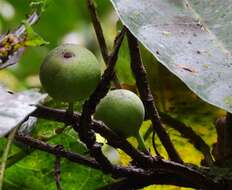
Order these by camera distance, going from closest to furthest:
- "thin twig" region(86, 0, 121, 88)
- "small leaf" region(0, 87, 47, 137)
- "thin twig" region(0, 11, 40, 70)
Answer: "small leaf" region(0, 87, 47, 137) → "thin twig" region(0, 11, 40, 70) → "thin twig" region(86, 0, 121, 88)

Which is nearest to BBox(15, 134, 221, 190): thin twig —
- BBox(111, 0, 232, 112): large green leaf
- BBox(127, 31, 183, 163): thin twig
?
BBox(127, 31, 183, 163): thin twig

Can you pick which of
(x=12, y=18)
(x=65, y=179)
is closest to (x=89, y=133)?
(x=65, y=179)

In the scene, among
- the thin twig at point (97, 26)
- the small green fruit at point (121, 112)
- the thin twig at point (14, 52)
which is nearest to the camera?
the thin twig at point (14, 52)

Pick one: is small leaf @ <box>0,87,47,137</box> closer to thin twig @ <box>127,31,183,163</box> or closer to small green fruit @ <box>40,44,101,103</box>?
small green fruit @ <box>40,44,101,103</box>

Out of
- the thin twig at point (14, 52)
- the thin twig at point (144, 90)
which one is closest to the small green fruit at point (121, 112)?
the thin twig at point (144, 90)

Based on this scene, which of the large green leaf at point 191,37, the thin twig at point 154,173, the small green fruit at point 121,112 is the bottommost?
the thin twig at point 154,173

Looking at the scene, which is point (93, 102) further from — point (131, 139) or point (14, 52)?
point (131, 139)

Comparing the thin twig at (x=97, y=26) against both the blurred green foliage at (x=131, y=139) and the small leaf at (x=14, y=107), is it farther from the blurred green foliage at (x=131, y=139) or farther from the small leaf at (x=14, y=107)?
the small leaf at (x=14, y=107)
